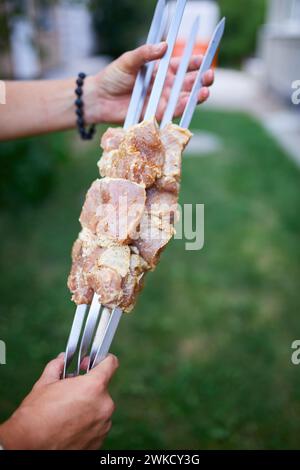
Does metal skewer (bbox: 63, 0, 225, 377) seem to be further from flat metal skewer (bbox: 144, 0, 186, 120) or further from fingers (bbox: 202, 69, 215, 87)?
fingers (bbox: 202, 69, 215, 87)

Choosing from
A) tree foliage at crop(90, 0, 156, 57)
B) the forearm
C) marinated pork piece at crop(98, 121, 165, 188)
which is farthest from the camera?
tree foliage at crop(90, 0, 156, 57)

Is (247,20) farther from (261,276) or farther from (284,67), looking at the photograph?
(261,276)

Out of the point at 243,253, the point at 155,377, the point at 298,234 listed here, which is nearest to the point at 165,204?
the point at 155,377

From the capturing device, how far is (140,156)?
54.3 inches

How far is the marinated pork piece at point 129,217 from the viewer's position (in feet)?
4.31

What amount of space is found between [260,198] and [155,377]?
3189 mm

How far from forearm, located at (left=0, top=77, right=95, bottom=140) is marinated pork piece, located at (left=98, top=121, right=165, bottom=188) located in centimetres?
74

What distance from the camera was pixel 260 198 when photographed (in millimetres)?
5457

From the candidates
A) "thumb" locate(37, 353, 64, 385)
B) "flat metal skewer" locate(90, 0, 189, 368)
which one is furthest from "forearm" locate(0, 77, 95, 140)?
"thumb" locate(37, 353, 64, 385)

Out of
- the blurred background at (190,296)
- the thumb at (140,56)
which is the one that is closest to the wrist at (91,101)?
the thumb at (140,56)

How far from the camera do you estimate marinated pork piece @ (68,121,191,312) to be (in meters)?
1.31

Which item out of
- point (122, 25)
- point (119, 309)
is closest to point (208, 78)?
point (119, 309)

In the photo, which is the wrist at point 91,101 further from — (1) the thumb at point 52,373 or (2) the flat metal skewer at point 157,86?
(1) the thumb at point 52,373

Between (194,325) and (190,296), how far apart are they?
37 cm
